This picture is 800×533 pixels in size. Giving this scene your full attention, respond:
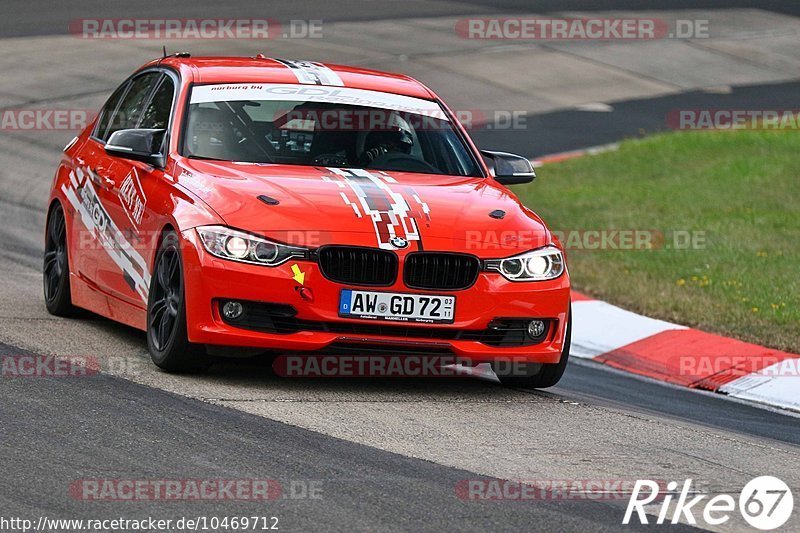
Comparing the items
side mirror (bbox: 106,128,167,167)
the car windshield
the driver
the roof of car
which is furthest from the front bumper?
the roof of car

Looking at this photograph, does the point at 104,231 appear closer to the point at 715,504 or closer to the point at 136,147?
the point at 136,147

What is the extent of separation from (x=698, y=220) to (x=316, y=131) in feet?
24.5

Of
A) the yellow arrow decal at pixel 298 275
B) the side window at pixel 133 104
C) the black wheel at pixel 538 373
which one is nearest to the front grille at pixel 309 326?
the yellow arrow decal at pixel 298 275

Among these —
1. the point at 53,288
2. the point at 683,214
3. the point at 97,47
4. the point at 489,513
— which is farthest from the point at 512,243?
the point at 97,47

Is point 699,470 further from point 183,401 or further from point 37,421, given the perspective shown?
point 37,421

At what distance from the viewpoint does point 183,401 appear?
7102mm

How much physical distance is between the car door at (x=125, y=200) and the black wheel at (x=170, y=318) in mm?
184

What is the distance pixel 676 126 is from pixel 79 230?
1429 centimetres

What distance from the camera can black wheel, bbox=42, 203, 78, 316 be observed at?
31.5 ft

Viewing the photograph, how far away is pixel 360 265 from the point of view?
7531mm

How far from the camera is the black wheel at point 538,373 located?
8273 mm

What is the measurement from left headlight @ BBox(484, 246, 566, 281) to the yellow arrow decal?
0.90 metres

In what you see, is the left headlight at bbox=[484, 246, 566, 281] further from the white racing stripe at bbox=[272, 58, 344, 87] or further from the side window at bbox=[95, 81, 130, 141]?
the side window at bbox=[95, 81, 130, 141]

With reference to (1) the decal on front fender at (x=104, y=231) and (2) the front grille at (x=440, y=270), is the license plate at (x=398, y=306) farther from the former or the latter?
(1) the decal on front fender at (x=104, y=231)
